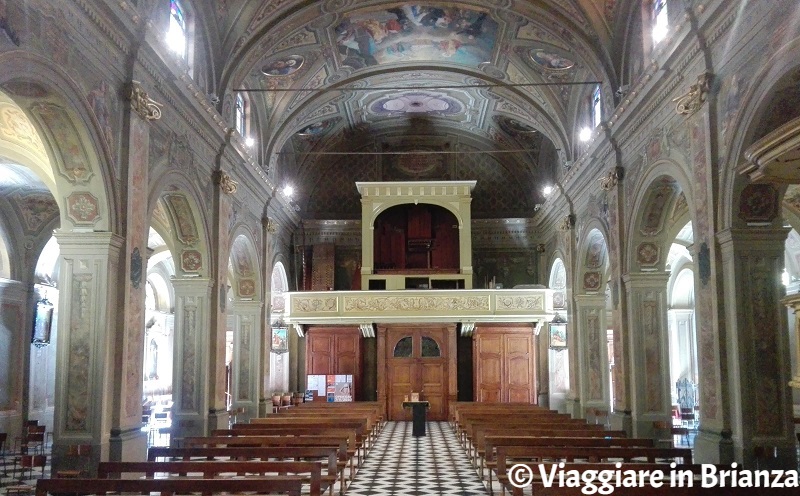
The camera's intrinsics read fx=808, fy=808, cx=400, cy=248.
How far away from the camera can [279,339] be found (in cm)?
2728

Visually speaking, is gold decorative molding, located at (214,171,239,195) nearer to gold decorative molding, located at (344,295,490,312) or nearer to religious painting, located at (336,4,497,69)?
religious painting, located at (336,4,497,69)

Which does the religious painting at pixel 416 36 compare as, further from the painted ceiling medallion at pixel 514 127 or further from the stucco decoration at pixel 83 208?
the stucco decoration at pixel 83 208

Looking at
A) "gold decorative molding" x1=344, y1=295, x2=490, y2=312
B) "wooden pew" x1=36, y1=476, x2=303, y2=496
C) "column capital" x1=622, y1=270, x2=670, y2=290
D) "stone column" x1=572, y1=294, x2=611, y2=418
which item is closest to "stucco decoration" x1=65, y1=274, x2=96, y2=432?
"wooden pew" x1=36, y1=476, x2=303, y2=496

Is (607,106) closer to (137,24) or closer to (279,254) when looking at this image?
(137,24)

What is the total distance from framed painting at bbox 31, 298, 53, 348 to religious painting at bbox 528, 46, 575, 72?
13.8 metres

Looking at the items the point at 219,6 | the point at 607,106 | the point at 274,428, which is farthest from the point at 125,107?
the point at 607,106

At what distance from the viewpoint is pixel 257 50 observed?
60.6ft

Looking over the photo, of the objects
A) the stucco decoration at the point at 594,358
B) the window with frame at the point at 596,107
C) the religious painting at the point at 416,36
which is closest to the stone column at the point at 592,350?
the stucco decoration at the point at 594,358

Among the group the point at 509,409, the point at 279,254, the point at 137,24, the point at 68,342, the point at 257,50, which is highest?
the point at 257,50

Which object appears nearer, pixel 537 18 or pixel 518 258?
pixel 537 18

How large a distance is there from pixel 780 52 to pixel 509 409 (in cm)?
1298

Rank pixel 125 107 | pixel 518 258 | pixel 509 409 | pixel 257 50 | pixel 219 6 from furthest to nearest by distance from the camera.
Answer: pixel 518 258 < pixel 509 409 < pixel 257 50 < pixel 219 6 < pixel 125 107

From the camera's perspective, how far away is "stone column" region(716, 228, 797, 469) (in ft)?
37.2

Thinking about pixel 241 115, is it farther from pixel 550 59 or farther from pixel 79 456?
pixel 79 456
